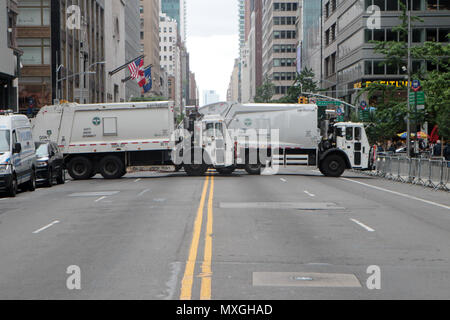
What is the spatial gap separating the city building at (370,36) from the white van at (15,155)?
129 feet

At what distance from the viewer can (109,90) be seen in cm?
9750

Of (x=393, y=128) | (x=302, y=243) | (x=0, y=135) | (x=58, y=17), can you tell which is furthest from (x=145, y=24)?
(x=302, y=243)

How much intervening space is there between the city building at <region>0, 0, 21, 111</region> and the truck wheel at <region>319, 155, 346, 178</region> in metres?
23.1

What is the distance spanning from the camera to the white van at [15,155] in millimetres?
23047

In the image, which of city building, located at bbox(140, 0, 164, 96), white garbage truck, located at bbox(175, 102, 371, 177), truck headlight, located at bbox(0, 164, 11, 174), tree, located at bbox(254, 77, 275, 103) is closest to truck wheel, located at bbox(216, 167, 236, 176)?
white garbage truck, located at bbox(175, 102, 371, 177)

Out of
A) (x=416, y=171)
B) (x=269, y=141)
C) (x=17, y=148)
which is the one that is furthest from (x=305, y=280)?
(x=269, y=141)

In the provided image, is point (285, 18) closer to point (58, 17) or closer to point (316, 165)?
point (58, 17)

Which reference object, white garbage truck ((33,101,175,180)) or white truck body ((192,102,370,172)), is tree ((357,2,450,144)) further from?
white garbage truck ((33,101,175,180))

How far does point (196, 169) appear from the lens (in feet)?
113

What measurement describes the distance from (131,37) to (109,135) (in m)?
102

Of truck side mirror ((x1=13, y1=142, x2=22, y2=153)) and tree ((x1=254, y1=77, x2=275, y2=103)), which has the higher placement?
tree ((x1=254, y1=77, x2=275, y2=103))

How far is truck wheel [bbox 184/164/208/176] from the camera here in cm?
3438

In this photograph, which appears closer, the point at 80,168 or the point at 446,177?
the point at 446,177

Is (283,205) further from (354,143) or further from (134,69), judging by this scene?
(134,69)
